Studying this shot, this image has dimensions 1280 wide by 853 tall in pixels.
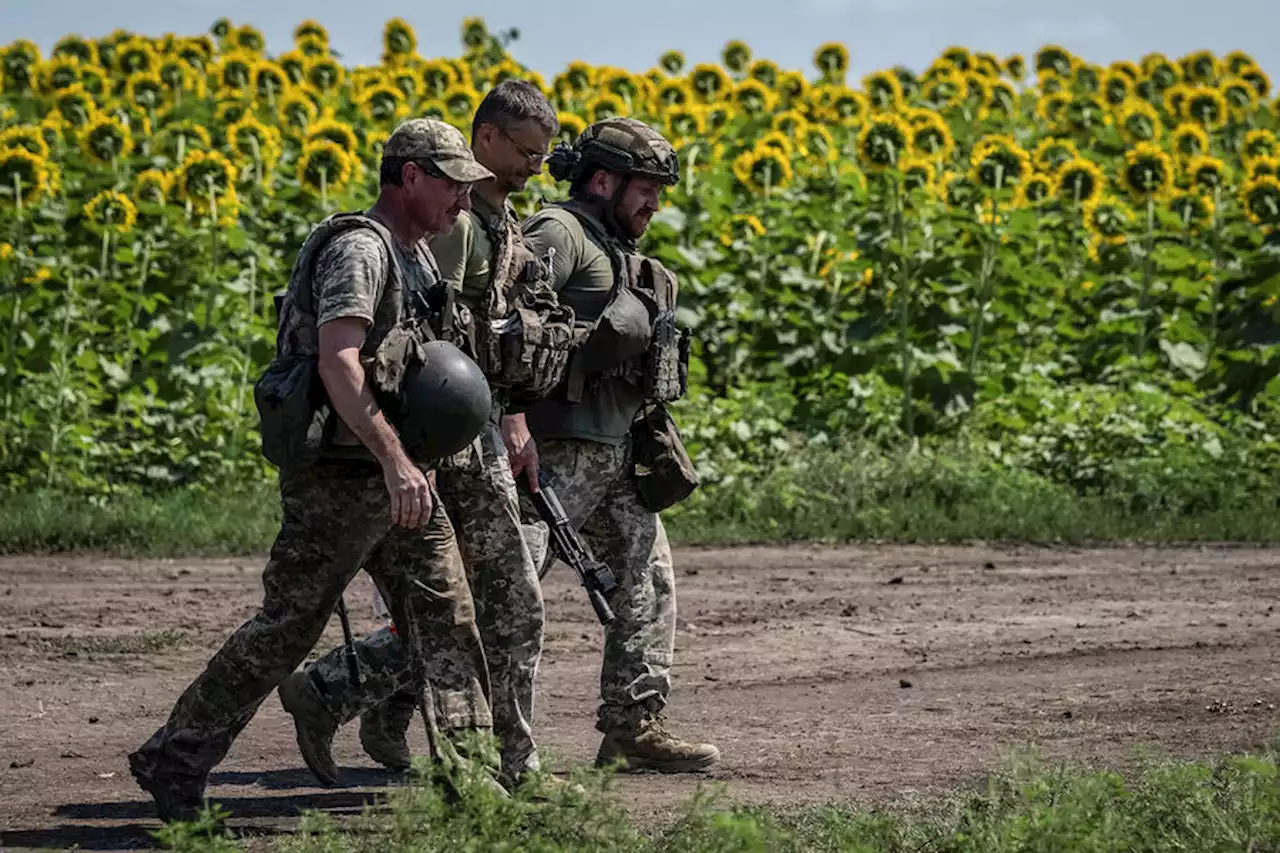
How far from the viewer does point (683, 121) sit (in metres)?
18.2

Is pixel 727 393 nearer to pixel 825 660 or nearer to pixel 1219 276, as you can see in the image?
pixel 1219 276

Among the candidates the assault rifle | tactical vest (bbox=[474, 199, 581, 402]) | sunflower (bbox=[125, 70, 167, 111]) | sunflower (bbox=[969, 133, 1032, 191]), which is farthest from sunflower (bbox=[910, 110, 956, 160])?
tactical vest (bbox=[474, 199, 581, 402])

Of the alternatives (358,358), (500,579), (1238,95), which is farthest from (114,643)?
(1238,95)

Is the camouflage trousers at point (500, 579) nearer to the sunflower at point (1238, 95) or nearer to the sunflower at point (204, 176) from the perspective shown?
the sunflower at point (204, 176)

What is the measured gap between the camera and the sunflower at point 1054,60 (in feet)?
78.1

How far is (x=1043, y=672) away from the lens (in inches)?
375

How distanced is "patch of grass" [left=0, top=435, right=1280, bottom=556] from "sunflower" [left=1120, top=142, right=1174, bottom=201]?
2.85 metres

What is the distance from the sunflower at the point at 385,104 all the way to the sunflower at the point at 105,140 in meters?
3.01

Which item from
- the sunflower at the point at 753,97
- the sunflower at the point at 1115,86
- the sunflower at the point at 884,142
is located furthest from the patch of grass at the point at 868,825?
the sunflower at the point at 1115,86

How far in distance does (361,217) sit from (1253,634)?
221 inches

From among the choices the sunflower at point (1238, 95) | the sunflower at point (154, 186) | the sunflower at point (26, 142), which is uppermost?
the sunflower at point (1238, 95)

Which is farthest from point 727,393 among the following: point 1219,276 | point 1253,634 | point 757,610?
point 1253,634

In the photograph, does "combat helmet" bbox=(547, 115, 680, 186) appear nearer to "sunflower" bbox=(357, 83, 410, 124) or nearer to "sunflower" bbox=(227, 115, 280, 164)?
"sunflower" bbox=(227, 115, 280, 164)

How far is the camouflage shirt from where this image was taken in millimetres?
5977
